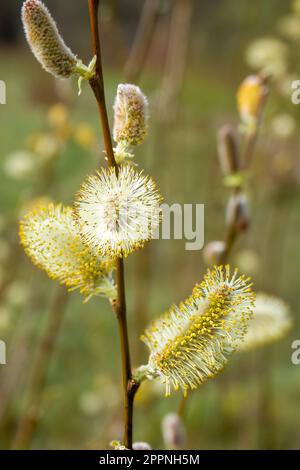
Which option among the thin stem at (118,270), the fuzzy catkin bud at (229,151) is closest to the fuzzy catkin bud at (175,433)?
the thin stem at (118,270)

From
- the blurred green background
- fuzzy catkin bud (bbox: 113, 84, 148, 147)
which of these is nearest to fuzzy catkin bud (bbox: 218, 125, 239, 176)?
the blurred green background

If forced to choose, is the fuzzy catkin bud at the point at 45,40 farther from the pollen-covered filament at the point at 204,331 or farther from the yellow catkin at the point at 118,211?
the pollen-covered filament at the point at 204,331

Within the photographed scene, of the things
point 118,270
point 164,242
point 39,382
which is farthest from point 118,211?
point 164,242

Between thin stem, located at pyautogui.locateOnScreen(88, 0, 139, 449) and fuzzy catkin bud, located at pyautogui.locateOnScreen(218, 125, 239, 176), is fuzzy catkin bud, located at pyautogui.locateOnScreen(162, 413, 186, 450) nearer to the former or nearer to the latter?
thin stem, located at pyautogui.locateOnScreen(88, 0, 139, 449)

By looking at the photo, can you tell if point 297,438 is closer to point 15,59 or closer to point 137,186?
point 137,186

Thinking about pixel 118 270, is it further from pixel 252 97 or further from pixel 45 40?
pixel 252 97
